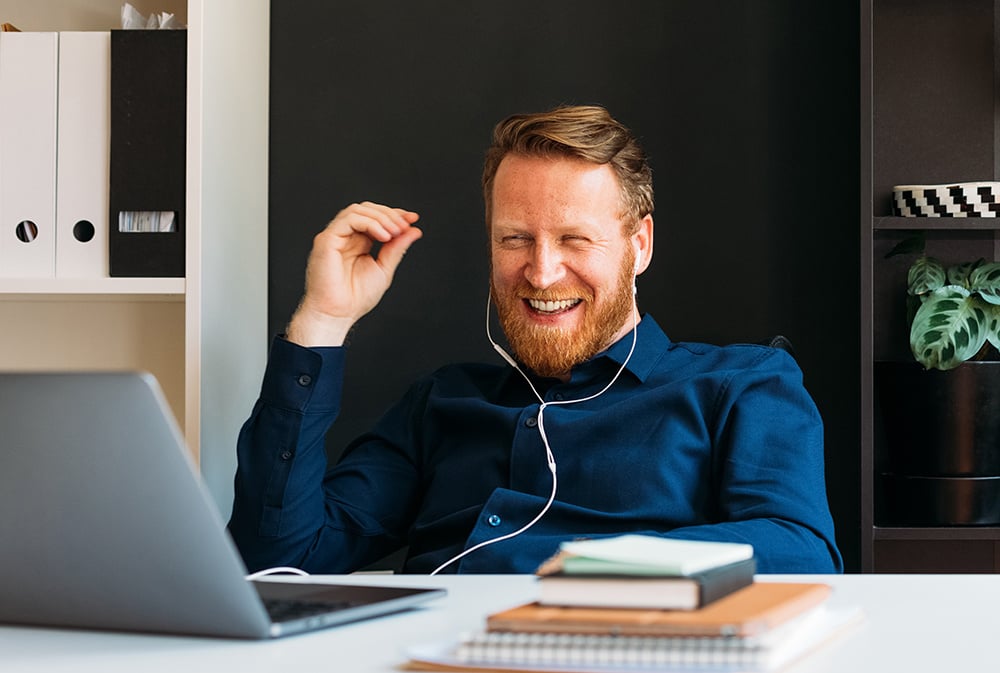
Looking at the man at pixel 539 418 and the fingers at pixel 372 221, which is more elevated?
the fingers at pixel 372 221

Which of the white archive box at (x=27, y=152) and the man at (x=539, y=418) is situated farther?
the white archive box at (x=27, y=152)

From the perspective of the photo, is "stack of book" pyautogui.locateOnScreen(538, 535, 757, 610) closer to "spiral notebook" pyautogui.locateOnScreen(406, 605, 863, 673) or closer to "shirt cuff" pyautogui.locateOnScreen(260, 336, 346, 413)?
"spiral notebook" pyautogui.locateOnScreen(406, 605, 863, 673)

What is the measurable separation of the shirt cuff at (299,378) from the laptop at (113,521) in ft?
2.81

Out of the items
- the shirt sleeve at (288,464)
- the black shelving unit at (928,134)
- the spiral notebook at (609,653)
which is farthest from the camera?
the black shelving unit at (928,134)

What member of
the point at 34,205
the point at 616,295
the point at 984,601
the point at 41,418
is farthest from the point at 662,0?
the point at 41,418

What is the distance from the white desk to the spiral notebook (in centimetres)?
3

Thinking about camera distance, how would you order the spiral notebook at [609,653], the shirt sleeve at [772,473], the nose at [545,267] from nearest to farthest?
the spiral notebook at [609,653] < the shirt sleeve at [772,473] < the nose at [545,267]

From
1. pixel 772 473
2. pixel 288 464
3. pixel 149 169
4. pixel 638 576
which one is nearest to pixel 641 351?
pixel 772 473

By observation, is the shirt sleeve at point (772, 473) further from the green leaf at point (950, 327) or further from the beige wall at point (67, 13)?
the beige wall at point (67, 13)

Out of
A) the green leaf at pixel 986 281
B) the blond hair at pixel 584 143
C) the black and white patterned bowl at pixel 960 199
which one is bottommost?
the green leaf at pixel 986 281

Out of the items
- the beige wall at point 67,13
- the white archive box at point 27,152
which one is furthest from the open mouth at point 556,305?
the beige wall at point 67,13

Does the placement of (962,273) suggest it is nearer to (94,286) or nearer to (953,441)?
(953,441)

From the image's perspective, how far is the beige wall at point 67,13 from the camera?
91.4 inches

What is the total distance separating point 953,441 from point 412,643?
1.40 m
